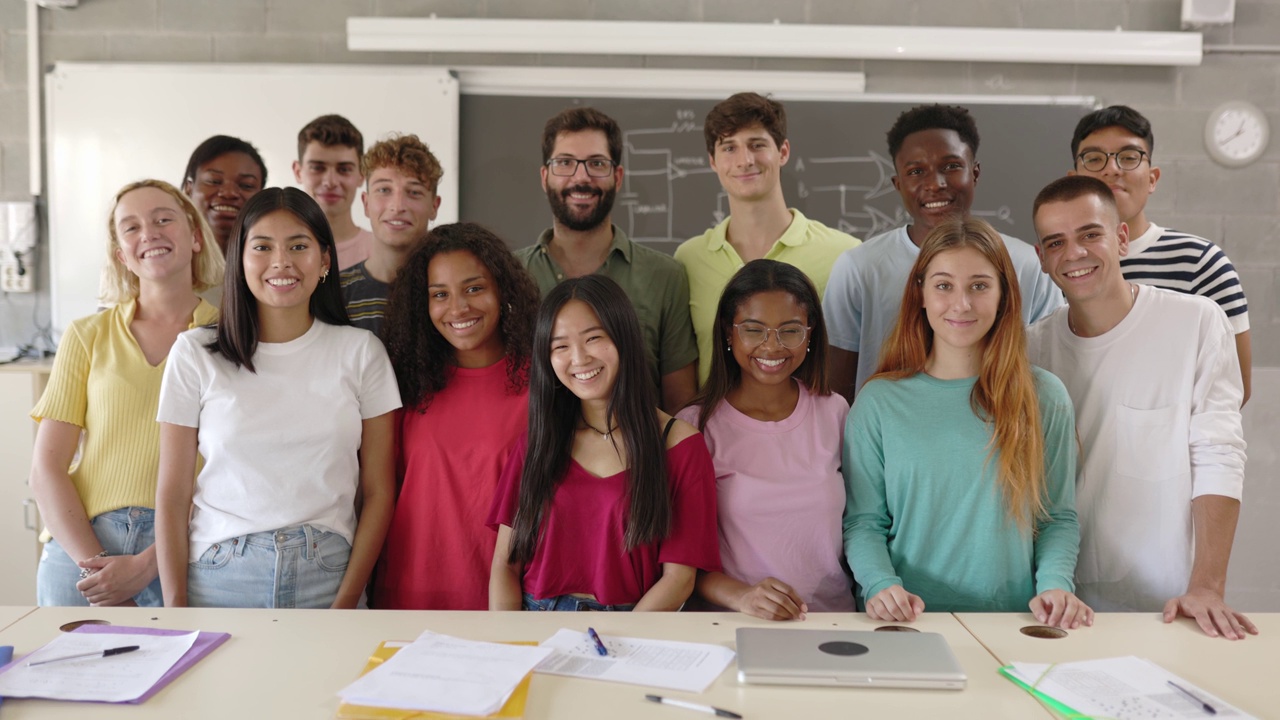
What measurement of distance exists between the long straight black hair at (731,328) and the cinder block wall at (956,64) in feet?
7.05

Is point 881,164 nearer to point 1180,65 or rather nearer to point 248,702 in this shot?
point 1180,65

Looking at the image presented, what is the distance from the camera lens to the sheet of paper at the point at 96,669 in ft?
4.30

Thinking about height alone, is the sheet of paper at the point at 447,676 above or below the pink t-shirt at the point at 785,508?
below

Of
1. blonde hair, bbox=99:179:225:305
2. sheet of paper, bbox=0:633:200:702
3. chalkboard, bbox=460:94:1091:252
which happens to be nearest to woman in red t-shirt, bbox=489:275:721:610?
sheet of paper, bbox=0:633:200:702

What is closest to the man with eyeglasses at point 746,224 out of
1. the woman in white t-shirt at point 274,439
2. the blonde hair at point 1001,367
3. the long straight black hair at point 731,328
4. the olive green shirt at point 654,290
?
the olive green shirt at point 654,290

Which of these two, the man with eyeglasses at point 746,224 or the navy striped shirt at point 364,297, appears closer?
the navy striped shirt at point 364,297

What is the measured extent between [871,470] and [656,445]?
45 cm

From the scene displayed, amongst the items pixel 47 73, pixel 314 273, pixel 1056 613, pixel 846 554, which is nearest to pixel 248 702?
pixel 314 273

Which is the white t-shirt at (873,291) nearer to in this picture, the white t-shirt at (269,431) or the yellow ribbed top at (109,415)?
the white t-shirt at (269,431)

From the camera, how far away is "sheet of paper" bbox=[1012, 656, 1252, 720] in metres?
1.28

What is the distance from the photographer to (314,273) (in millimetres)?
2021

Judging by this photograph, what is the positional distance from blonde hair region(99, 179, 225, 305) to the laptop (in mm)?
1626

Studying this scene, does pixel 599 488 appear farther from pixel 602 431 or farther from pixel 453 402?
pixel 453 402

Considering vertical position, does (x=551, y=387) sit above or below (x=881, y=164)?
below
